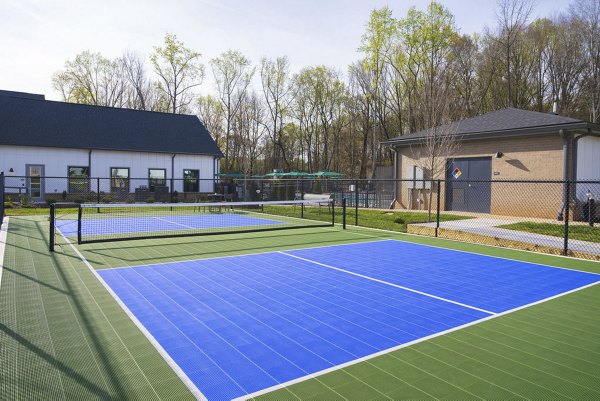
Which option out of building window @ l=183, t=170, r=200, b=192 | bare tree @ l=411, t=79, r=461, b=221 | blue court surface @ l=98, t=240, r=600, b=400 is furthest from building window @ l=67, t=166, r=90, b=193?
blue court surface @ l=98, t=240, r=600, b=400

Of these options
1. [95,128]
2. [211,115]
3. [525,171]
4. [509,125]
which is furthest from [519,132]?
[211,115]

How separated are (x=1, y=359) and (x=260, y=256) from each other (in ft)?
19.7

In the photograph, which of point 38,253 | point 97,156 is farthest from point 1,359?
point 97,156

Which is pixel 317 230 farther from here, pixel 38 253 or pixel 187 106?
pixel 187 106

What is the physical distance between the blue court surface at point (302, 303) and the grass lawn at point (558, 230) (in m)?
4.86

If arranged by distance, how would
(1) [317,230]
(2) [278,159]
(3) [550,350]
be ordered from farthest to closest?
(2) [278,159], (1) [317,230], (3) [550,350]

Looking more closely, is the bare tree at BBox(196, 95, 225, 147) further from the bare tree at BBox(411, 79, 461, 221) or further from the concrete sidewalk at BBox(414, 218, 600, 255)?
the concrete sidewalk at BBox(414, 218, 600, 255)

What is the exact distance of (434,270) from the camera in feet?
28.1

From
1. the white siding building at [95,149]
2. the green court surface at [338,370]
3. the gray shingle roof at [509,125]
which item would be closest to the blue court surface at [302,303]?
the green court surface at [338,370]

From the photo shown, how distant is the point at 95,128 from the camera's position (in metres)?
29.5

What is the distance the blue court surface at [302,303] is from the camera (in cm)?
429

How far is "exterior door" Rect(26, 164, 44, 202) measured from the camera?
25.9m

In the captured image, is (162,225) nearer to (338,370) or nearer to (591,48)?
(338,370)

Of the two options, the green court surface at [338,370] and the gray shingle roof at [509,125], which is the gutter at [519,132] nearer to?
the gray shingle roof at [509,125]
